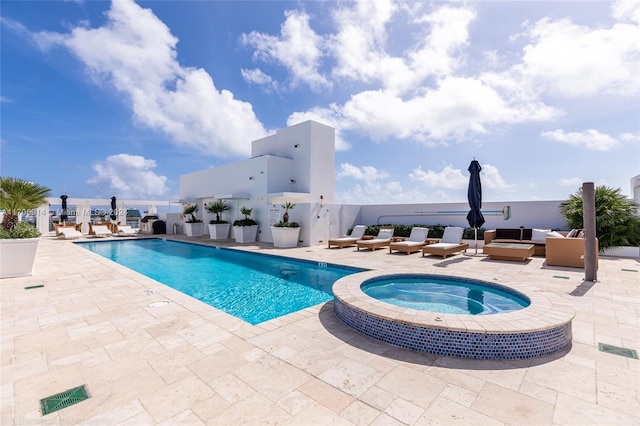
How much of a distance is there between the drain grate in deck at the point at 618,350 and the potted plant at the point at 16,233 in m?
10.9

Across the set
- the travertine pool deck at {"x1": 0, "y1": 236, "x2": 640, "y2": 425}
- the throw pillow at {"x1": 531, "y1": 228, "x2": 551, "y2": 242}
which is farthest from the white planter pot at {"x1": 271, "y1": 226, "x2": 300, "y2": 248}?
the throw pillow at {"x1": 531, "y1": 228, "x2": 551, "y2": 242}

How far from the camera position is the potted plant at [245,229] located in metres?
14.8

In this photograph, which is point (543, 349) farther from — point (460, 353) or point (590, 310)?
point (590, 310)

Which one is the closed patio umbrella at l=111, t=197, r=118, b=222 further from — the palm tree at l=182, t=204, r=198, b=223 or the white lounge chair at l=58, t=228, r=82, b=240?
the palm tree at l=182, t=204, r=198, b=223

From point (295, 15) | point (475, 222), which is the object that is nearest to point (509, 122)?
point (475, 222)

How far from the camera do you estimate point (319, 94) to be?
14.4 metres

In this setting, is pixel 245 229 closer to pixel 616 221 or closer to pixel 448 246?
pixel 448 246

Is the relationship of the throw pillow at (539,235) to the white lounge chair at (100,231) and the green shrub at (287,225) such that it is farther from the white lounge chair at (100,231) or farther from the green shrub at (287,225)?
the white lounge chair at (100,231)

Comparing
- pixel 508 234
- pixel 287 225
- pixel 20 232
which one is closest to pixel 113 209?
pixel 287 225

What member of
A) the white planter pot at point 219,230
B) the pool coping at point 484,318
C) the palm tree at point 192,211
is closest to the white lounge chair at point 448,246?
the pool coping at point 484,318

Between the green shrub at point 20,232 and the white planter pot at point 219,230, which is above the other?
the green shrub at point 20,232

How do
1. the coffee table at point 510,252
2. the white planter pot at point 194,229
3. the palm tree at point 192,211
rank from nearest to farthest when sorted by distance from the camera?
the coffee table at point 510,252 → the white planter pot at point 194,229 → the palm tree at point 192,211

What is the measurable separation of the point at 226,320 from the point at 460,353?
10.1 ft

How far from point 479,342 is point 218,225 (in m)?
15.8
